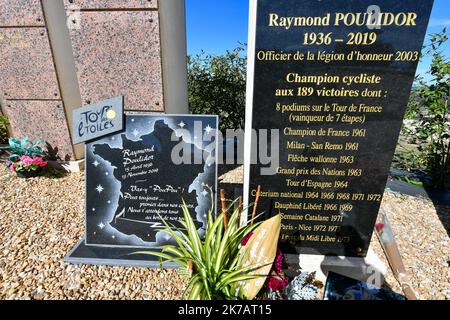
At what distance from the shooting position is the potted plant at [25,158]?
173 inches

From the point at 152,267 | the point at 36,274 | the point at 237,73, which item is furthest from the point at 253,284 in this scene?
the point at 237,73

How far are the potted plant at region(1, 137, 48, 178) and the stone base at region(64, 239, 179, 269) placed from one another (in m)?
2.53

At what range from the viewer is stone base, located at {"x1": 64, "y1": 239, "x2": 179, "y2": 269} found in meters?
2.68

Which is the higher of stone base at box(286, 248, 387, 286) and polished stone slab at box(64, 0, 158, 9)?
polished stone slab at box(64, 0, 158, 9)

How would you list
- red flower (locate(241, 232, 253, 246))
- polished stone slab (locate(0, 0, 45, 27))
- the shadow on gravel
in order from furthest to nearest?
the shadow on gravel → polished stone slab (locate(0, 0, 45, 27)) → red flower (locate(241, 232, 253, 246))

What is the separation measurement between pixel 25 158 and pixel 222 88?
180 inches

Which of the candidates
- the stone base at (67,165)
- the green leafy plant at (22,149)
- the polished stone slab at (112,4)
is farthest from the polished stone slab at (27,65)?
the stone base at (67,165)

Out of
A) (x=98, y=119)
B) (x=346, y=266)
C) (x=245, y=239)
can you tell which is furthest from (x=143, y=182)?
(x=346, y=266)

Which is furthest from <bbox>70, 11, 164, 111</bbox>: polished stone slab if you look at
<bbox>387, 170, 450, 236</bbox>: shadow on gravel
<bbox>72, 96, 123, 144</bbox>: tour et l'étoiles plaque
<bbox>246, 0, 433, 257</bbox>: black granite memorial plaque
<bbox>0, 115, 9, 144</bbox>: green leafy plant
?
<bbox>387, 170, 450, 236</bbox>: shadow on gravel

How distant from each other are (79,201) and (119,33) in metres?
2.56

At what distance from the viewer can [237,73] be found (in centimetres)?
669

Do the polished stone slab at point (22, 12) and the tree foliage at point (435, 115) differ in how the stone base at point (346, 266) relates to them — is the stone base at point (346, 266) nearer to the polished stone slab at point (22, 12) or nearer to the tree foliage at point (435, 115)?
the tree foliage at point (435, 115)
